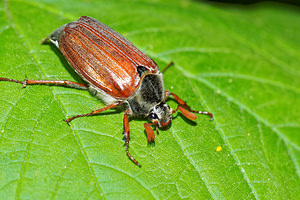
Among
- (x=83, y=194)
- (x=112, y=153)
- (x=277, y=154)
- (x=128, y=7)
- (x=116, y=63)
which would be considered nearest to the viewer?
(x=83, y=194)

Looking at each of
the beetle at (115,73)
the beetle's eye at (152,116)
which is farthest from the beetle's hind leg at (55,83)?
the beetle's eye at (152,116)

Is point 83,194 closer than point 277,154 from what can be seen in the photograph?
Yes

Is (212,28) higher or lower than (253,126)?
higher

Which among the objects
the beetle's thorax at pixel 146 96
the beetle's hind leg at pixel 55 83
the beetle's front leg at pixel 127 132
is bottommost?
the beetle's front leg at pixel 127 132

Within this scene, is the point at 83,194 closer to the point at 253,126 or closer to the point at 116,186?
the point at 116,186

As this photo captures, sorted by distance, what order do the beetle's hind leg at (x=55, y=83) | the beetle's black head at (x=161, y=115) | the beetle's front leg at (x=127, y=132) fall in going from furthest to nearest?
the beetle's black head at (x=161, y=115) → the beetle's hind leg at (x=55, y=83) → the beetle's front leg at (x=127, y=132)

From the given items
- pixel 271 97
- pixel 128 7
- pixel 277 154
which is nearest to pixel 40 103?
pixel 128 7

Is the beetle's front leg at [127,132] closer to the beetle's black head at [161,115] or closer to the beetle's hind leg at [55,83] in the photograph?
the beetle's black head at [161,115]

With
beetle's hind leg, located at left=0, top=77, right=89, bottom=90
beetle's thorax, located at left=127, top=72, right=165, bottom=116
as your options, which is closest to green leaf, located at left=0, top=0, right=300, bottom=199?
beetle's hind leg, located at left=0, top=77, right=89, bottom=90
